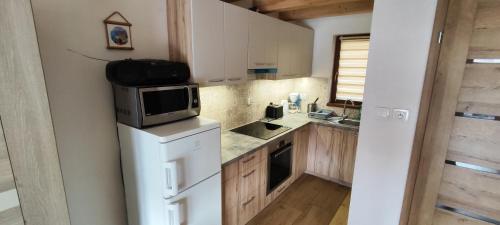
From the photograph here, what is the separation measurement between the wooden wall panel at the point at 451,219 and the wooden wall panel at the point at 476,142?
420 millimetres

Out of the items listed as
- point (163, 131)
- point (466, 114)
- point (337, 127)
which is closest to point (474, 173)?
point (466, 114)

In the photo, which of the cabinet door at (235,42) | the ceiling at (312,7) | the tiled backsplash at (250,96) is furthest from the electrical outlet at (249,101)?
the ceiling at (312,7)

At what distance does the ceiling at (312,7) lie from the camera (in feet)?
7.82

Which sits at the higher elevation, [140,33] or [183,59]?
[140,33]

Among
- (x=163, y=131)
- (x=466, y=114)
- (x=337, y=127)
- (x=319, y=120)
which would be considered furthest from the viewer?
(x=319, y=120)

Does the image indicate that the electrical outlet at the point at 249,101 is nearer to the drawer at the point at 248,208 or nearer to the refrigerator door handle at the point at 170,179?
the drawer at the point at 248,208

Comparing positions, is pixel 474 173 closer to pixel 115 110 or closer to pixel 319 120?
pixel 319 120

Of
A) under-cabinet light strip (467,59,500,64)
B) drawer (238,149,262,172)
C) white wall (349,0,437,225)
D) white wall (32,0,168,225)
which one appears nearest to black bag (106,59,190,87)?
white wall (32,0,168,225)

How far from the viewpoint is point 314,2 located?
2.35 meters

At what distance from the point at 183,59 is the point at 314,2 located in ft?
4.95

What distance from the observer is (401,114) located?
157cm

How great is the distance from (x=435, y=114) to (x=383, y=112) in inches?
14.7

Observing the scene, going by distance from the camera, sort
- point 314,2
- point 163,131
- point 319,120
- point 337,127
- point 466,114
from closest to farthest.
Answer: point 163,131
point 466,114
point 314,2
point 337,127
point 319,120

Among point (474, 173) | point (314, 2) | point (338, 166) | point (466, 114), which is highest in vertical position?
point (314, 2)
